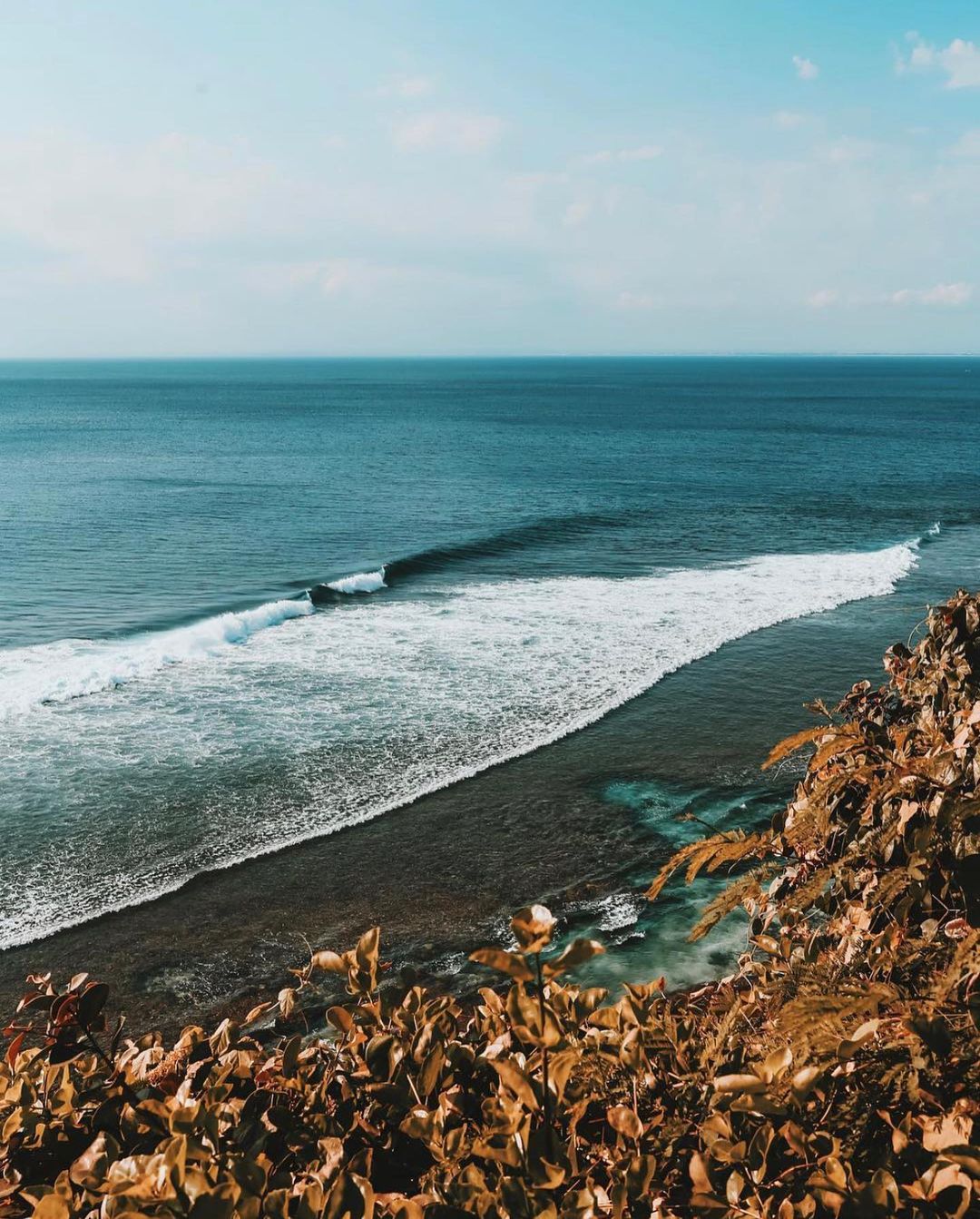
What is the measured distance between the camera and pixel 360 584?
101 ft

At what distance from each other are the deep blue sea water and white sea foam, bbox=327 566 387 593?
10 centimetres

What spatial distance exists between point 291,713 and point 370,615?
8.53 m

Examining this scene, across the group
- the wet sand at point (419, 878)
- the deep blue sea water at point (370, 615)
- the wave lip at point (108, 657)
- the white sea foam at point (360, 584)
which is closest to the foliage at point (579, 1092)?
the wet sand at point (419, 878)

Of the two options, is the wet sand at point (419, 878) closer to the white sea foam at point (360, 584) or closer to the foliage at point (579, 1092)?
the foliage at point (579, 1092)

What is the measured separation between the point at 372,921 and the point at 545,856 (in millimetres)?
2821

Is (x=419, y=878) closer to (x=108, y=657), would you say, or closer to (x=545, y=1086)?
(x=545, y=1086)

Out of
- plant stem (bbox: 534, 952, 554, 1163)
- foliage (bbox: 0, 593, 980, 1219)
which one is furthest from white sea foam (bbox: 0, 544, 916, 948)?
plant stem (bbox: 534, 952, 554, 1163)

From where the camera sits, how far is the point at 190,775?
1596cm

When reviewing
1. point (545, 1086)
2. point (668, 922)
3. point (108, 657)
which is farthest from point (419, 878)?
point (108, 657)

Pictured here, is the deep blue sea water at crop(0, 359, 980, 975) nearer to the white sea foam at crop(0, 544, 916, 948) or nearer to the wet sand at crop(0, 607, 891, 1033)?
the white sea foam at crop(0, 544, 916, 948)

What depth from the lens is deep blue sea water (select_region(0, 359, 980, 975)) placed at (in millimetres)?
15086

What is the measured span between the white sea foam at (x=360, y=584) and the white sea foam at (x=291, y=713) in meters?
1.34

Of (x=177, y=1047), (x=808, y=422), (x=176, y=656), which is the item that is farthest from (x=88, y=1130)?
(x=808, y=422)

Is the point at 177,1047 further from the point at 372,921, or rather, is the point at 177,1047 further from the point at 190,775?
the point at 190,775
